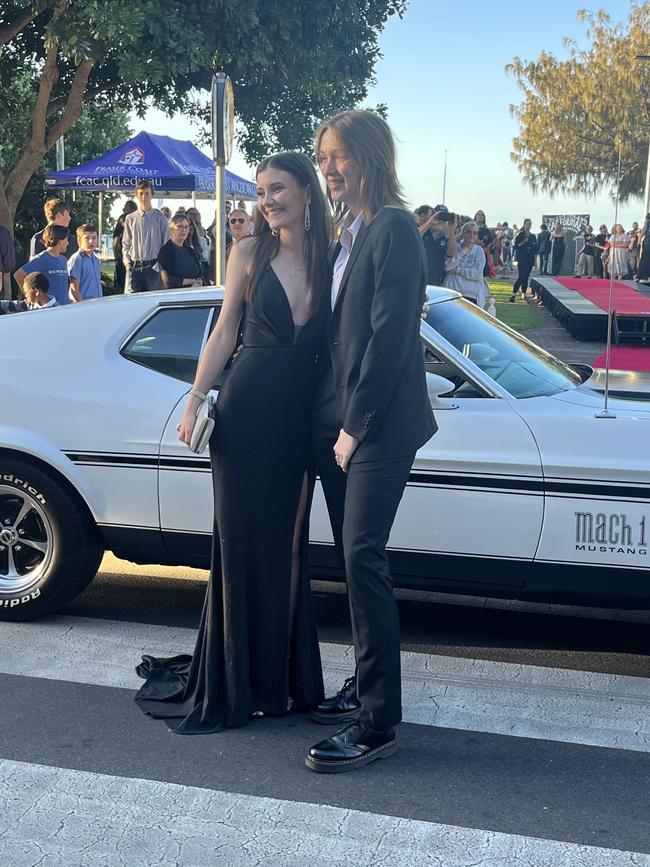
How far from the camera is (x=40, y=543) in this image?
475cm

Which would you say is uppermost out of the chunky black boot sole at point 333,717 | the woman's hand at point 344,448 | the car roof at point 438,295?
the car roof at point 438,295

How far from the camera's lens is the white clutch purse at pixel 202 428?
3594 mm

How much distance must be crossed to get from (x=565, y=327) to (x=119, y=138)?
30332 mm

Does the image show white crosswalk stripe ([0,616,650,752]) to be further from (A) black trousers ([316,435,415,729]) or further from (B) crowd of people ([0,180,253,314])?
(B) crowd of people ([0,180,253,314])

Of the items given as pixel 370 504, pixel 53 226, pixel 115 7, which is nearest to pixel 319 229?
pixel 370 504

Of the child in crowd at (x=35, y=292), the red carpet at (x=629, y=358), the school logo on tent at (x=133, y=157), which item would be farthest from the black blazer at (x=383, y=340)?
the school logo on tent at (x=133, y=157)

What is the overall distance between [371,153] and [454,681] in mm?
1969

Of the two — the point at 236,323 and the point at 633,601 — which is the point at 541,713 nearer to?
the point at 633,601

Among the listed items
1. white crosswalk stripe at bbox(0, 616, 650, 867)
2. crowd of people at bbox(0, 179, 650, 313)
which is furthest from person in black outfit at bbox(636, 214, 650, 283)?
white crosswalk stripe at bbox(0, 616, 650, 867)

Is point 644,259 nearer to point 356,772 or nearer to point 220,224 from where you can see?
point 220,224

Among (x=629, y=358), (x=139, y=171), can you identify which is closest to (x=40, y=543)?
(x=629, y=358)

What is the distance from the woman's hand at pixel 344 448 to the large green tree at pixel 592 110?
52.2 meters

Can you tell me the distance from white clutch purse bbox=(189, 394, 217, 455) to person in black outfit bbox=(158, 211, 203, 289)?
7.82m

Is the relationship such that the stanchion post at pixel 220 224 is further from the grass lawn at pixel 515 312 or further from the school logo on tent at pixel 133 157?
the school logo on tent at pixel 133 157
